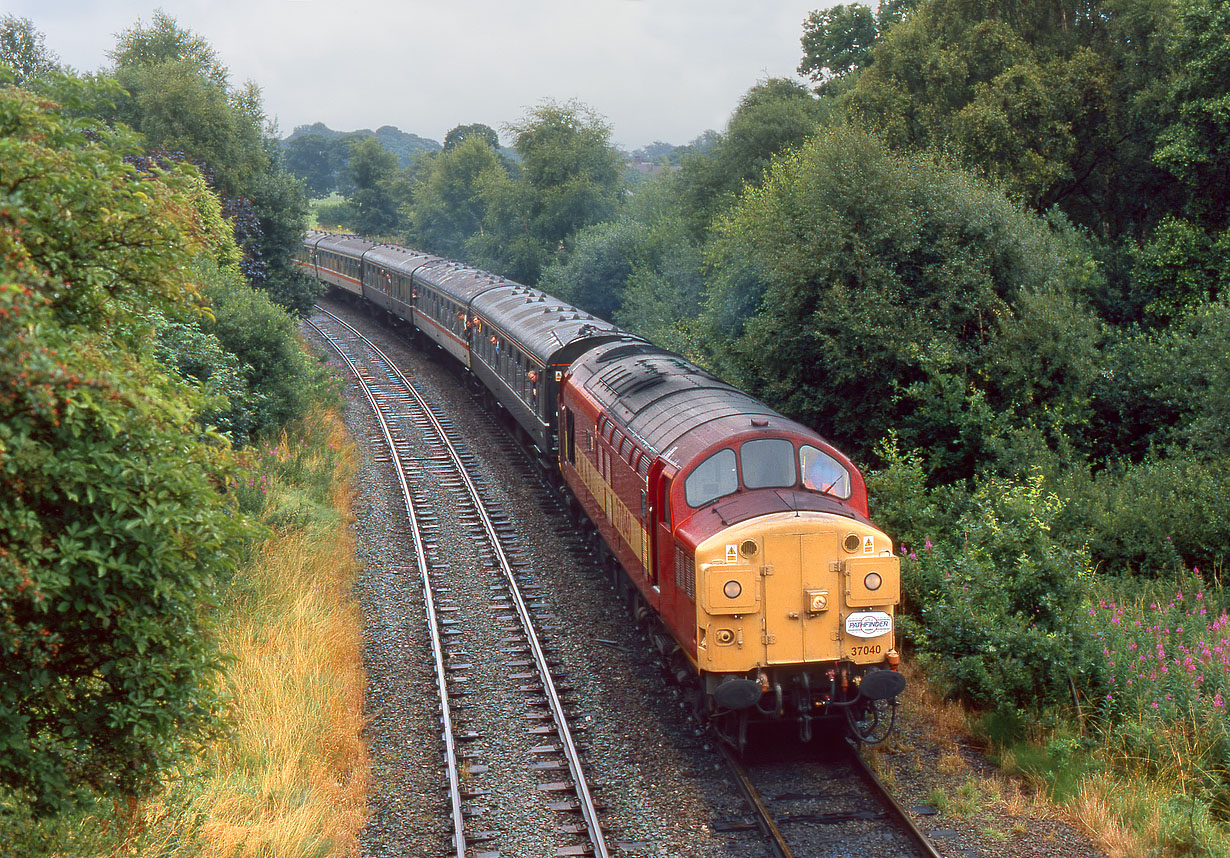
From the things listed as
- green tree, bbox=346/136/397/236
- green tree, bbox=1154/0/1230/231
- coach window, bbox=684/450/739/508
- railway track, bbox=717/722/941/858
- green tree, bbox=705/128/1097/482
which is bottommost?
railway track, bbox=717/722/941/858

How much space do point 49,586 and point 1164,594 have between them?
15.2m

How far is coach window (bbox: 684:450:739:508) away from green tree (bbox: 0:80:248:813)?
19.4 ft

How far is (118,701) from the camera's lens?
6168mm

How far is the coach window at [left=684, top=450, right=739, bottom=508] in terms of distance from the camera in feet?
37.7

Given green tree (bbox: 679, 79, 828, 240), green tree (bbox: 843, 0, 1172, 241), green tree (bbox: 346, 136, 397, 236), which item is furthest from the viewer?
green tree (bbox: 346, 136, 397, 236)

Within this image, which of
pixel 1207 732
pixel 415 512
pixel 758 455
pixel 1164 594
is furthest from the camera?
pixel 415 512

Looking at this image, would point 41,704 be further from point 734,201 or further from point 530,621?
point 734,201

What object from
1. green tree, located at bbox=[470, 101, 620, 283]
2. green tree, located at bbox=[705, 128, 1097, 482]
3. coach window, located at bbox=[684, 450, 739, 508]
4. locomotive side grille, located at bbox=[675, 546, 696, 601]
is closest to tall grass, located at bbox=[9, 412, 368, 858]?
locomotive side grille, located at bbox=[675, 546, 696, 601]

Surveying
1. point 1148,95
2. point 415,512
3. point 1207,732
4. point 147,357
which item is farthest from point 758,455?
point 1148,95

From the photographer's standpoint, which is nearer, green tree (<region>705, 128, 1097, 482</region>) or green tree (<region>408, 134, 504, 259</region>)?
green tree (<region>705, 128, 1097, 482</region>)

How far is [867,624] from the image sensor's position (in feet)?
35.0

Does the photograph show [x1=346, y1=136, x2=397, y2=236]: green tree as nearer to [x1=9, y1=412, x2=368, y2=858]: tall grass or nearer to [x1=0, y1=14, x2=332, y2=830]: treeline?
[x1=9, y1=412, x2=368, y2=858]: tall grass

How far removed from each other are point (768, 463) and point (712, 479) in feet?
2.20

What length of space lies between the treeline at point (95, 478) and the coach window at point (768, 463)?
20.3 ft
